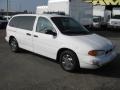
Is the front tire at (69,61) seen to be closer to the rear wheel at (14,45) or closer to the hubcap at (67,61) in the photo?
the hubcap at (67,61)

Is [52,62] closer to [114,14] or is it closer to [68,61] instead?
[68,61]

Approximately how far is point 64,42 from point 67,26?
3.19 ft

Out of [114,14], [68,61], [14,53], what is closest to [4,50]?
[14,53]

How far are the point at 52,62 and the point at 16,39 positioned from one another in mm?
2098

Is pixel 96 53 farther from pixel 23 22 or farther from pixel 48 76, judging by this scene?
pixel 23 22

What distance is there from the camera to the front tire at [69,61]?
7.67 meters

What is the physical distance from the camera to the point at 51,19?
8.75m

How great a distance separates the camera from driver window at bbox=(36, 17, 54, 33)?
8.68m

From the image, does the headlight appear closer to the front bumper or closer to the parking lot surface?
the front bumper

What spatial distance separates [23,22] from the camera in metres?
10.0

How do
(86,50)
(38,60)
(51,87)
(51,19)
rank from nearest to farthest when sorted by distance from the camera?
(51,87)
(86,50)
(51,19)
(38,60)

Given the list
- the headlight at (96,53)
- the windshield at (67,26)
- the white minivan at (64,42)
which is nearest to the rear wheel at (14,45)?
the white minivan at (64,42)

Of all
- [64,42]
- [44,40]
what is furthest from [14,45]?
[64,42]

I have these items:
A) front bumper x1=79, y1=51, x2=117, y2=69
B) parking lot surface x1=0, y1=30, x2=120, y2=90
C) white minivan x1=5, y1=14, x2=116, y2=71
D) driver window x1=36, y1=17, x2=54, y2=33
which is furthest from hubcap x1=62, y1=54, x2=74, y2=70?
driver window x1=36, y1=17, x2=54, y2=33
